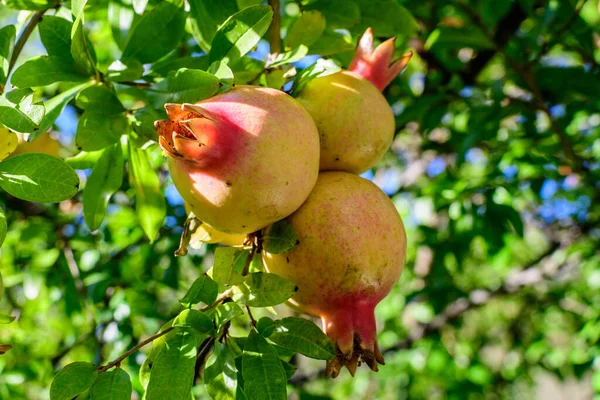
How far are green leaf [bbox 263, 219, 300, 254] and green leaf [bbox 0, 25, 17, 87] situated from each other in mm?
508

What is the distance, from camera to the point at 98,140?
101 centimetres

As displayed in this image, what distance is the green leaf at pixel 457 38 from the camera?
5.86 feet

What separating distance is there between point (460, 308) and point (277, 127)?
2084mm

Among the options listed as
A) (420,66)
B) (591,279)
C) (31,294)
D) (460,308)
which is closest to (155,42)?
(31,294)

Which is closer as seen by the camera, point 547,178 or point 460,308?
point 547,178

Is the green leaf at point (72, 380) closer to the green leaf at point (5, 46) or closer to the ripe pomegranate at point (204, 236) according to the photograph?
the ripe pomegranate at point (204, 236)

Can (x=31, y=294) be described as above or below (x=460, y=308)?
above

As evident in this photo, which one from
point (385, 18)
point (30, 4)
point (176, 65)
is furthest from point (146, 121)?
point (385, 18)

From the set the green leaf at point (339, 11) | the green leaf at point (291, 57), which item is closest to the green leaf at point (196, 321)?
the green leaf at point (291, 57)

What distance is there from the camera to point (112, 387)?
2.75 feet

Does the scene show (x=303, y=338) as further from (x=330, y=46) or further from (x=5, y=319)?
(x=330, y=46)

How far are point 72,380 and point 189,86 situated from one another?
16.7 inches

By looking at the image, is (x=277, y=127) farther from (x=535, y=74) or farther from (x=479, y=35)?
(x=535, y=74)

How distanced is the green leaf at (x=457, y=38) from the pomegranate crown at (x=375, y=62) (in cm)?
74
